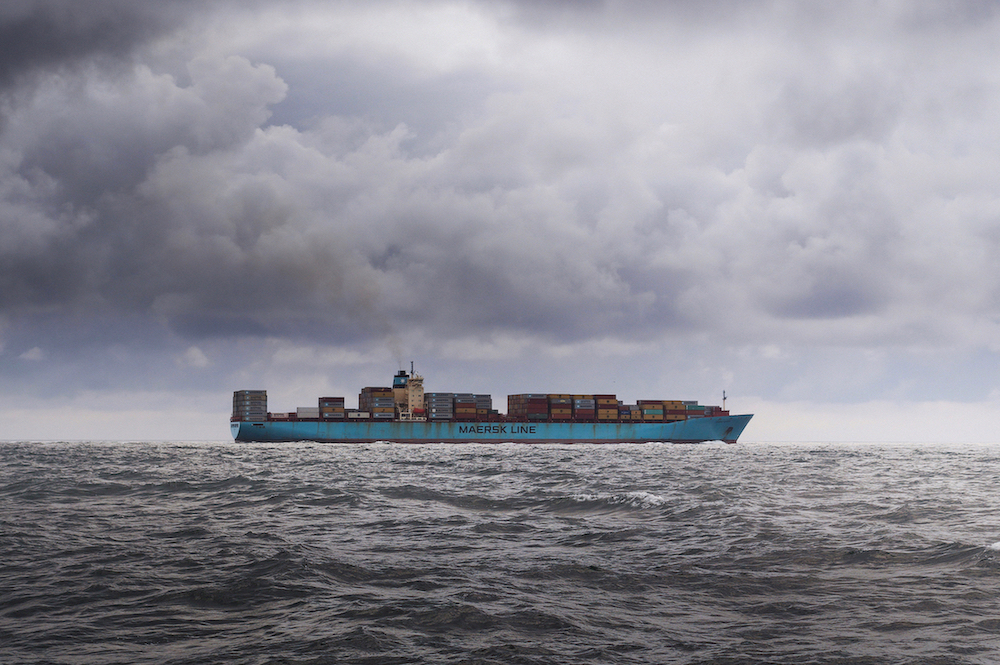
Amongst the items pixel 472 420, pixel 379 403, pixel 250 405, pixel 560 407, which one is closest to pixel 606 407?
pixel 560 407

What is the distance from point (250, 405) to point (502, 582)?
104m

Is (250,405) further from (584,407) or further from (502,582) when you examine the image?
(502,582)

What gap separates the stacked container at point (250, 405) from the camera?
10475 cm

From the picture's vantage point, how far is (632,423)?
10925 centimetres

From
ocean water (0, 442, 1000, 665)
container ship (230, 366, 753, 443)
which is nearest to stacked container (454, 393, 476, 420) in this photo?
container ship (230, 366, 753, 443)

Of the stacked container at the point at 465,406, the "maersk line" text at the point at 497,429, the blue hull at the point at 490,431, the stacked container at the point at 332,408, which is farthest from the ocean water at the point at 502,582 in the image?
the stacked container at the point at 465,406

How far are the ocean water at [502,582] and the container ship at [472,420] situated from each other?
83.0m

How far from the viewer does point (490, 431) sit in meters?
108

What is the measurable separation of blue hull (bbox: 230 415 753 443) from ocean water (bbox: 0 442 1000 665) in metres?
82.2

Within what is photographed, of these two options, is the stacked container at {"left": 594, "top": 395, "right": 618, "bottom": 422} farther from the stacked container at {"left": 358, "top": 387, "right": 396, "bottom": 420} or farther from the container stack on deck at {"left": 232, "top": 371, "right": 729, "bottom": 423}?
the stacked container at {"left": 358, "top": 387, "right": 396, "bottom": 420}

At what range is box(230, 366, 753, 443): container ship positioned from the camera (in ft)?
335

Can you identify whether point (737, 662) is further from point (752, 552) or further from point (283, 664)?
point (752, 552)

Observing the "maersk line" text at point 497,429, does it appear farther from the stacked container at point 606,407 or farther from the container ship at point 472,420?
the stacked container at point 606,407

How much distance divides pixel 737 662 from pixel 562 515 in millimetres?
11377
